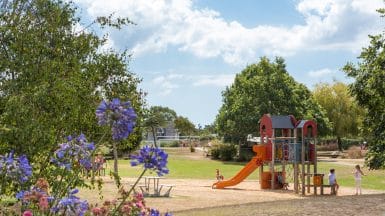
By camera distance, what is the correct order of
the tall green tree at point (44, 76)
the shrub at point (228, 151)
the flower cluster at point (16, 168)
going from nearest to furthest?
the flower cluster at point (16, 168)
the tall green tree at point (44, 76)
the shrub at point (228, 151)

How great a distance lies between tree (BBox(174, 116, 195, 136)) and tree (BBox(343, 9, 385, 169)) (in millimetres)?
90463

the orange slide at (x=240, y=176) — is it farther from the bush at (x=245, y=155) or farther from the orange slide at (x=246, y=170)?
the bush at (x=245, y=155)

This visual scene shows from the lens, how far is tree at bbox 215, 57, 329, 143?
57.3m

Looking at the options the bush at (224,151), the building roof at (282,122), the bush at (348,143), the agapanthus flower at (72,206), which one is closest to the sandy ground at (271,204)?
the building roof at (282,122)

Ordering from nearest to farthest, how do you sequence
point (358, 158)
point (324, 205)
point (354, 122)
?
point (324, 205), point (358, 158), point (354, 122)

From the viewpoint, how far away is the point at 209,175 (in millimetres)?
41000

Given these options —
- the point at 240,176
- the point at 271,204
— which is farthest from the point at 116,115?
the point at 240,176

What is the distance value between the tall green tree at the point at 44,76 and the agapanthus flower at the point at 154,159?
5161 millimetres

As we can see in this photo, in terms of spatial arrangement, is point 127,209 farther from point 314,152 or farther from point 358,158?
point 358,158

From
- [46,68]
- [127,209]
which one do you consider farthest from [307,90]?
[127,209]

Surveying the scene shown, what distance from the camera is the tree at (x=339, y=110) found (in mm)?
75188

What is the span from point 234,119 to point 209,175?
17942 mm

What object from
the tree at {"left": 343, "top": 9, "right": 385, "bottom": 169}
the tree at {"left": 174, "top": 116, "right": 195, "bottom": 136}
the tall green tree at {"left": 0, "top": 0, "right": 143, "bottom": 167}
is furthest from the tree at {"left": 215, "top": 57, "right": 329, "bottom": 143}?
the tree at {"left": 174, "top": 116, "right": 195, "bottom": 136}

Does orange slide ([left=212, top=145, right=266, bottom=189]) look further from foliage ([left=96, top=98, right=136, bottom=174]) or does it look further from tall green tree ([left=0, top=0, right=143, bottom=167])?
foliage ([left=96, top=98, right=136, bottom=174])
